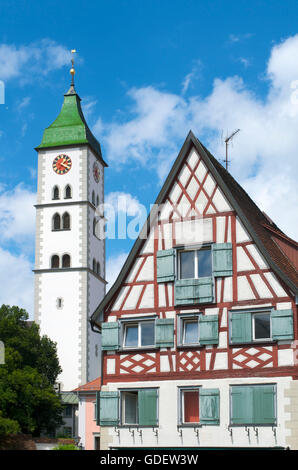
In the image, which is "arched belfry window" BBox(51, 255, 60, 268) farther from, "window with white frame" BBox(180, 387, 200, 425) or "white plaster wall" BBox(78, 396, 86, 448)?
"window with white frame" BBox(180, 387, 200, 425)

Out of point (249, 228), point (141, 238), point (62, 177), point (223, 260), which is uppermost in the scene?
point (62, 177)

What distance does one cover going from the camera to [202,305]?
26.8 metres

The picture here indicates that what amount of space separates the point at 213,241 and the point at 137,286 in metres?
3.05

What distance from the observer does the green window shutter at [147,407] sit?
26547 mm

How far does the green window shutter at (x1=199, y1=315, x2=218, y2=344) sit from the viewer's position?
26.1 meters

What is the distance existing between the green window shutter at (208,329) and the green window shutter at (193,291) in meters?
0.59

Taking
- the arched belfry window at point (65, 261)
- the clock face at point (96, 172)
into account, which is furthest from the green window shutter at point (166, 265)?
the clock face at point (96, 172)

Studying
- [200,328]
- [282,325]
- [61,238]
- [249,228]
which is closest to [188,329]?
[200,328]

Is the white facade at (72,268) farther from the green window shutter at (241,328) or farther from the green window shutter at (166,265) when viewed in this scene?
the green window shutter at (241,328)

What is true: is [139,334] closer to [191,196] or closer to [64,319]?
[191,196]

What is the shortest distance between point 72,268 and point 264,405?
4597 cm

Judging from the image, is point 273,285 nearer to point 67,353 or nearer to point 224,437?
point 224,437

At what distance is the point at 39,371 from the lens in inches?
2499
